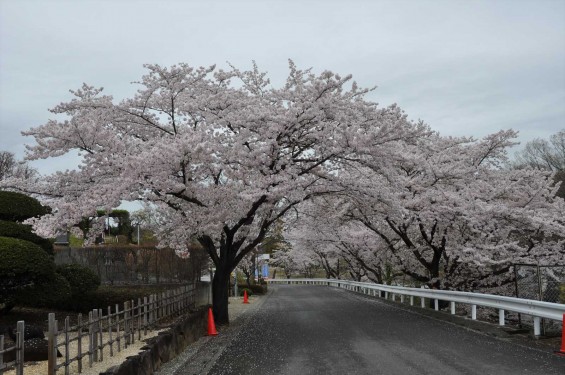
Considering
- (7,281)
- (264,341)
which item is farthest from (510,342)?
(7,281)

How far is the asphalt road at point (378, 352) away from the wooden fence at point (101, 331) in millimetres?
1976

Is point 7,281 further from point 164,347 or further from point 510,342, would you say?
point 510,342

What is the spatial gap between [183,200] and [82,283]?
12.5 feet

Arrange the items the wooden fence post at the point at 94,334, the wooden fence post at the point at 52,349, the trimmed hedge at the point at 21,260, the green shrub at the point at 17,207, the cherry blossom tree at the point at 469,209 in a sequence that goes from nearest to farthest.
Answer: the wooden fence post at the point at 52,349
the wooden fence post at the point at 94,334
the trimmed hedge at the point at 21,260
the green shrub at the point at 17,207
the cherry blossom tree at the point at 469,209

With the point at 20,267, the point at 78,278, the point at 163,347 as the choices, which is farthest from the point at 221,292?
the point at 163,347

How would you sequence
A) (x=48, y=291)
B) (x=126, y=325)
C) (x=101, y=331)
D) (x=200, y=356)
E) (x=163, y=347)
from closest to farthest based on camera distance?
(x=101, y=331) < (x=163, y=347) < (x=200, y=356) < (x=126, y=325) < (x=48, y=291)

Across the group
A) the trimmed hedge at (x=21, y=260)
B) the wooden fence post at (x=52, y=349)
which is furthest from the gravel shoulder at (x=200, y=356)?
the trimmed hedge at (x=21, y=260)

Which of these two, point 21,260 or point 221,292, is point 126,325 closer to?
point 21,260

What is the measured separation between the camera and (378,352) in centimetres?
959

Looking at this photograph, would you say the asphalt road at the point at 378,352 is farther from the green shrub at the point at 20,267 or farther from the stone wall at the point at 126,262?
the stone wall at the point at 126,262

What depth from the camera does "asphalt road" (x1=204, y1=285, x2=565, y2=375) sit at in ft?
26.5

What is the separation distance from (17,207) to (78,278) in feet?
10.1

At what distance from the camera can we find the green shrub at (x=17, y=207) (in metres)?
13.2

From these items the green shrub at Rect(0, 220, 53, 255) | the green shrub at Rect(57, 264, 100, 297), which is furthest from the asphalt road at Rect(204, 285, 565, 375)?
the green shrub at Rect(0, 220, 53, 255)
